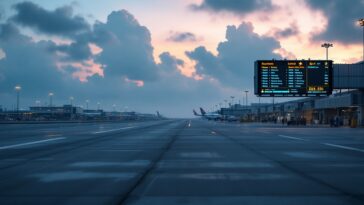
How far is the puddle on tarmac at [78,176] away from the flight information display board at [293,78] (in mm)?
47935

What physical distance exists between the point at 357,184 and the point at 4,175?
10080 mm

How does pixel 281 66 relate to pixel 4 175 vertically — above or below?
above

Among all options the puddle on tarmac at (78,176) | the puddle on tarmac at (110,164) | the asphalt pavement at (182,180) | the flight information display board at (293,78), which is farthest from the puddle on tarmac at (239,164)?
the flight information display board at (293,78)

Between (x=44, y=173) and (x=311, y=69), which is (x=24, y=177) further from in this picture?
(x=311, y=69)

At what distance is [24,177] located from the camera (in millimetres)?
13664

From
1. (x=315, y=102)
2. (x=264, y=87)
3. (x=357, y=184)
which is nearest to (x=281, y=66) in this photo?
(x=264, y=87)

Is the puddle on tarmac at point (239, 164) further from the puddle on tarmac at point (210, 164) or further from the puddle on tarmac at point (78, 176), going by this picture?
the puddle on tarmac at point (78, 176)

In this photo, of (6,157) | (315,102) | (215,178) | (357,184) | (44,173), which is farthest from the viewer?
(315,102)

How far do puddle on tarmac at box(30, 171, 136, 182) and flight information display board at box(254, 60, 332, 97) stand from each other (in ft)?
157

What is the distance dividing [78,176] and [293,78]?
5006 cm

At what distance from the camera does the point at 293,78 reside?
6050 centimetres

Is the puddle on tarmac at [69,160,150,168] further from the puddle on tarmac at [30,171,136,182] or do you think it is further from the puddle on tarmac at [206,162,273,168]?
the puddle on tarmac at [206,162,273,168]

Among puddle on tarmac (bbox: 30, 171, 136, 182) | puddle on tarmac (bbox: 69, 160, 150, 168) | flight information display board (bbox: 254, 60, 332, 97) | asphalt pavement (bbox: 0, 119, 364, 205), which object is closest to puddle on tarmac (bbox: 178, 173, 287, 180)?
asphalt pavement (bbox: 0, 119, 364, 205)

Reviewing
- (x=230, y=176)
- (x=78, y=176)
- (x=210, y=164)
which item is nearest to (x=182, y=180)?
(x=230, y=176)
